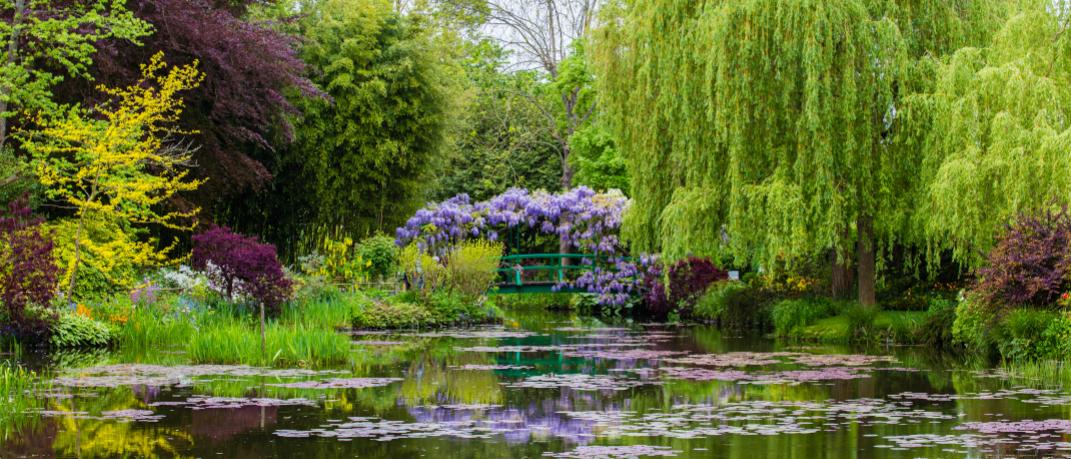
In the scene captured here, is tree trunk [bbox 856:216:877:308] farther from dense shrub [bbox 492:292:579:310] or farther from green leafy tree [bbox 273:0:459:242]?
dense shrub [bbox 492:292:579:310]

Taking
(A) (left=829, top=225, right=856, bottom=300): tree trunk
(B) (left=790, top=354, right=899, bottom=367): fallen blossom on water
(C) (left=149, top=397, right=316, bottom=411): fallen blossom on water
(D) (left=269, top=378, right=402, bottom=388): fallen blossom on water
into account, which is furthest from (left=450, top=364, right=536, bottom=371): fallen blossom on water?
(A) (left=829, top=225, right=856, bottom=300): tree trunk

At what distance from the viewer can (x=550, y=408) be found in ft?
36.9

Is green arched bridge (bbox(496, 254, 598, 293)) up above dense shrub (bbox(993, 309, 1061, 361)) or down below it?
above

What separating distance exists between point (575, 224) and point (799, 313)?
11.6 m

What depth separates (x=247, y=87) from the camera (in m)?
22.7

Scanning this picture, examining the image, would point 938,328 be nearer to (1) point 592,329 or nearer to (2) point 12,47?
(1) point 592,329

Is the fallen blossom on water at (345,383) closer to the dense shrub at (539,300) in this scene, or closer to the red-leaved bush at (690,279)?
the red-leaved bush at (690,279)

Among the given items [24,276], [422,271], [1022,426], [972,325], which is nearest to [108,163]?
[24,276]

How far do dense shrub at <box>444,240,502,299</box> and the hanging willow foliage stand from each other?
212 inches

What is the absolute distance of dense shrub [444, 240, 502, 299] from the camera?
82.3 feet

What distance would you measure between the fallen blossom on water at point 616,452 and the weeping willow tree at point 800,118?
34.3 feet

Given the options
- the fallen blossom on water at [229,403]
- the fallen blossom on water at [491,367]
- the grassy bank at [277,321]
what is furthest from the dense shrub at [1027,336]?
the fallen blossom on water at [229,403]

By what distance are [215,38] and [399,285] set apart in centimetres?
677

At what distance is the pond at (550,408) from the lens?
8945 millimetres
